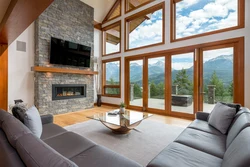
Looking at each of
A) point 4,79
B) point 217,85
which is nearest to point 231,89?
point 217,85

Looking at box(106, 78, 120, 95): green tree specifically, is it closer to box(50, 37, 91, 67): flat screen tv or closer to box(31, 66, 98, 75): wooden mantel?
box(31, 66, 98, 75): wooden mantel

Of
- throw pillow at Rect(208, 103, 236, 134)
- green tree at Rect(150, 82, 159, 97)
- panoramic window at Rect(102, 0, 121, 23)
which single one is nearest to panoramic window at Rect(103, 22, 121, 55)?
panoramic window at Rect(102, 0, 121, 23)

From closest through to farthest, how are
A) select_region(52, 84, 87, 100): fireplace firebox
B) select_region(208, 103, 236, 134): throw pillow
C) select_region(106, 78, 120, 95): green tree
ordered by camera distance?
1. select_region(208, 103, 236, 134): throw pillow
2. select_region(52, 84, 87, 100): fireplace firebox
3. select_region(106, 78, 120, 95): green tree

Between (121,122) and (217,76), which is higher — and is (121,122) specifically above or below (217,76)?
below

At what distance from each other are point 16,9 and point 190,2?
4735 mm

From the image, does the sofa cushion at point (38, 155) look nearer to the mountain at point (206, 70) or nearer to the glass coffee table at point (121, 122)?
the glass coffee table at point (121, 122)

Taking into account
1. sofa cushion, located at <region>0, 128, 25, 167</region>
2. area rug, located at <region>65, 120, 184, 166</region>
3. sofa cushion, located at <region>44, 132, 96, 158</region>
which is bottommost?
area rug, located at <region>65, 120, 184, 166</region>

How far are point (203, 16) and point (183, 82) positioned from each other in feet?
6.93

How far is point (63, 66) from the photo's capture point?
5004 mm

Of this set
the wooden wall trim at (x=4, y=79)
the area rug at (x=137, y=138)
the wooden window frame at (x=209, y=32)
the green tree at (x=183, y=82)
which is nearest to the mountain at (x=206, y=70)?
the green tree at (x=183, y=82)

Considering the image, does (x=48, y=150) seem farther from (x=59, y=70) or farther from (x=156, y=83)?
(x=156, y=83)

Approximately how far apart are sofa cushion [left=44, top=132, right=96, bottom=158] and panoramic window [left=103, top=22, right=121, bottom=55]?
196 inches

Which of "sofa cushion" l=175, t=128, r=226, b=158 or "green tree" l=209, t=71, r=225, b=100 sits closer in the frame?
"sofa cushion" l=175, t=128, r=226, b=158

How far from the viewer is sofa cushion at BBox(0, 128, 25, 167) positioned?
0.84 metres
